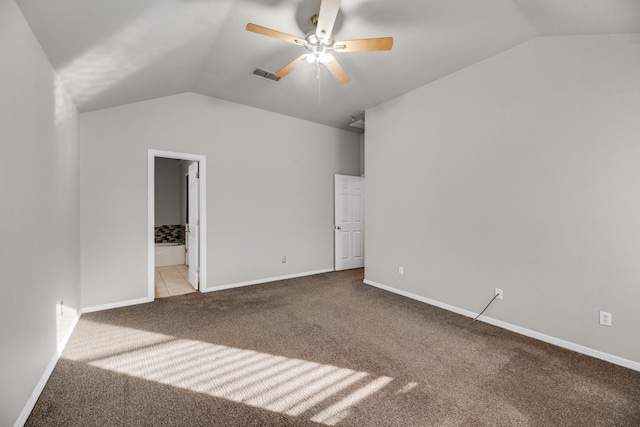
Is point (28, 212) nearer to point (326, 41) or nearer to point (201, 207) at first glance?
point (201, 207)

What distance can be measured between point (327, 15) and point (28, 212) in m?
2.44

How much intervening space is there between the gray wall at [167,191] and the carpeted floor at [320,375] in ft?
14.1

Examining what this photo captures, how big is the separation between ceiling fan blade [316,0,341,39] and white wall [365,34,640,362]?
203 centimetres

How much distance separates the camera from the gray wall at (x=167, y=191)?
7273mm

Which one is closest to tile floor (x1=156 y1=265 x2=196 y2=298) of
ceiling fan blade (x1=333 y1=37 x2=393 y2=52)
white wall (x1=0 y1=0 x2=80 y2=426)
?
white wall (x1=0 y1=0 x2=80 y2=426)

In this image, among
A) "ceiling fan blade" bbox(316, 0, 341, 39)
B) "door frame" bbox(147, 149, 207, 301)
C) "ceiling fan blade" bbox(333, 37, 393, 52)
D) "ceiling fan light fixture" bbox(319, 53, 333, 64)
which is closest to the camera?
"ceiling fan blade" bbox(316, 0, 341, 39)

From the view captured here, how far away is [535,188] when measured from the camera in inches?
111

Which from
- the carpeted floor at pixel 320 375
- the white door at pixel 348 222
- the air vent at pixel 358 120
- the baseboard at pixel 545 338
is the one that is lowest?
the carpeted floor at pixel 320 375

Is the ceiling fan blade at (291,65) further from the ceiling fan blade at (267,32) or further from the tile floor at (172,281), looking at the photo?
the tile floor at (172,281)

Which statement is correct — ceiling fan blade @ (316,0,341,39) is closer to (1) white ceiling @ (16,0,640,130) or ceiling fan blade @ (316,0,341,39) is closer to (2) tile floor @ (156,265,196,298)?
(1) white ceiling @ (16,0,640,130)

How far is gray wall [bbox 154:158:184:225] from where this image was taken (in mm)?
7273

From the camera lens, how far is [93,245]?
11.5 ft

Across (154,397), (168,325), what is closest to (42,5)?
(154,397)

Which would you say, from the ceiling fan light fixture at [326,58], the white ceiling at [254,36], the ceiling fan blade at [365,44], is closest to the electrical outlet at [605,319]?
the white ceiling at [254,36]
